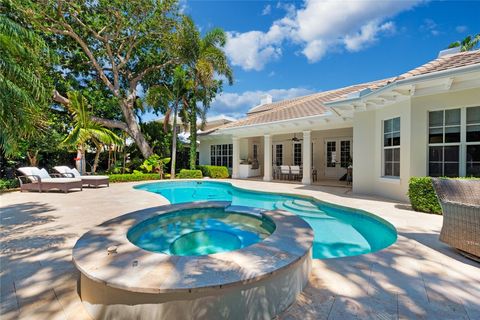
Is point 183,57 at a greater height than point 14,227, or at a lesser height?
greater

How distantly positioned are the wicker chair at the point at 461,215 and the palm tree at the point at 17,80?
361 inches

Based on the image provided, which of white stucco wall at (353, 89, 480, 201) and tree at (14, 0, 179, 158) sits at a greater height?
tree at (14, 0, 179, 158)

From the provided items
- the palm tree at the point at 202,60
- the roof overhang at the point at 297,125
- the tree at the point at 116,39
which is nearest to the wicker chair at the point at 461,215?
the roof overhang at the point at 297,125

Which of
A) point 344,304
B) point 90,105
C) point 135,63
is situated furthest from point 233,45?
point 344,304

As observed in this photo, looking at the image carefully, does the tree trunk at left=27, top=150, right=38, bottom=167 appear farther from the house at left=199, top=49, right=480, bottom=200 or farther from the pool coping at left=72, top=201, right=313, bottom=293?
the house at left=199, top=49, right=480, bottom=200

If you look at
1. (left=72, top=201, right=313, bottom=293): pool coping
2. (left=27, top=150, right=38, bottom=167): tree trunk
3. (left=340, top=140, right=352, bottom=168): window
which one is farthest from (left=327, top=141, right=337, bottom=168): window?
(left=27, top=150, right=38, bottom=167): tree trunk

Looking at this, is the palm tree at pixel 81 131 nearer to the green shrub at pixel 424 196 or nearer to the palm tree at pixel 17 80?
the palm tree at pixel 17 80

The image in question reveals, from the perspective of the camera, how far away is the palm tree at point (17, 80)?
509 cm

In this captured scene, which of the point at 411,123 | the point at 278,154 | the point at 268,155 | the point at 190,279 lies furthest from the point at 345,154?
the point at 190,279

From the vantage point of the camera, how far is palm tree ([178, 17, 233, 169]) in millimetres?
15453

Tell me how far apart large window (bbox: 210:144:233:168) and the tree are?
5.38 metres

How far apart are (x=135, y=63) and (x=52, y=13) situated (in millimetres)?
5982

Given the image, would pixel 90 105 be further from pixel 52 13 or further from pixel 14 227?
pixel 14 227

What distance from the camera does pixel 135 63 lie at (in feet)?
64.6
